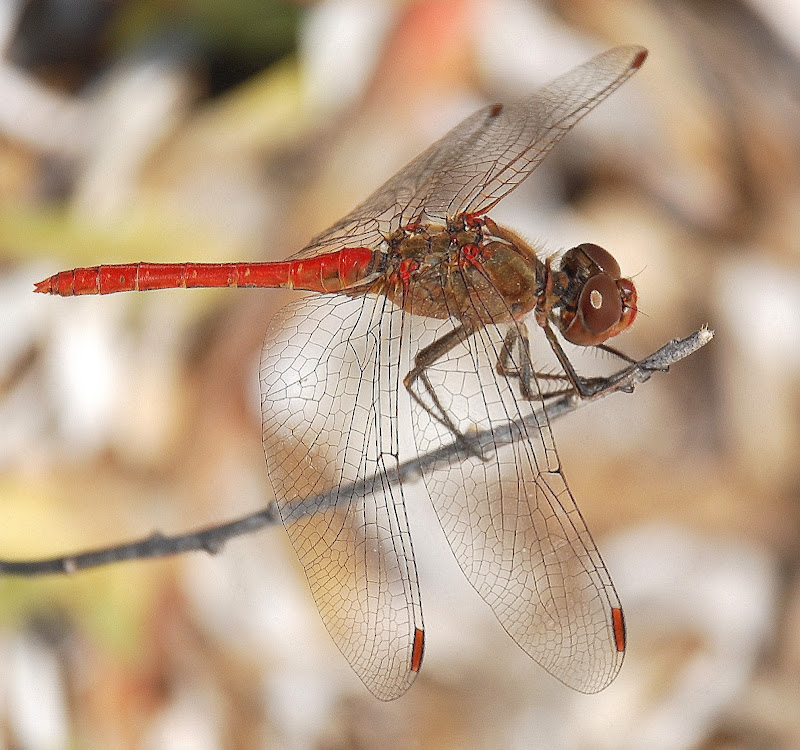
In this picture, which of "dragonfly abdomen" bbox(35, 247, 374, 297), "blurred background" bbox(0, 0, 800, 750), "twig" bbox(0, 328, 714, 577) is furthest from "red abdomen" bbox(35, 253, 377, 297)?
"blurred background" bbox(0, 0, 800, 750)

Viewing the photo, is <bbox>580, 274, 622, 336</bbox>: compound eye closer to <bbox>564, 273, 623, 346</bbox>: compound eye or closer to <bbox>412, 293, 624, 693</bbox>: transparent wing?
<bbox>564, 273, 623, 346</bbox>: compound eye

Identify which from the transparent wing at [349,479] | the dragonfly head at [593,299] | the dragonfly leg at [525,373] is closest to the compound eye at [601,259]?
the dragonfly head at [593,299]

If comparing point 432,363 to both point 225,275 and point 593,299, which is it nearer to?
point 593,299

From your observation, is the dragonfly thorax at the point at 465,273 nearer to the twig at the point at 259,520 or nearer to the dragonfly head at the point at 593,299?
the dragonfly head at the point at 593,299

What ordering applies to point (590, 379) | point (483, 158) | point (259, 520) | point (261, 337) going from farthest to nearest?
point (261, 337) → point (483, 158) → point (590, 379) → point (259, 520)

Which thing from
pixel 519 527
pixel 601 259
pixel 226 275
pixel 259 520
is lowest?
pixel 519 527

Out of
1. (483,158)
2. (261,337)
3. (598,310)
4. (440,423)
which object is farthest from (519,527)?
(261,337)
